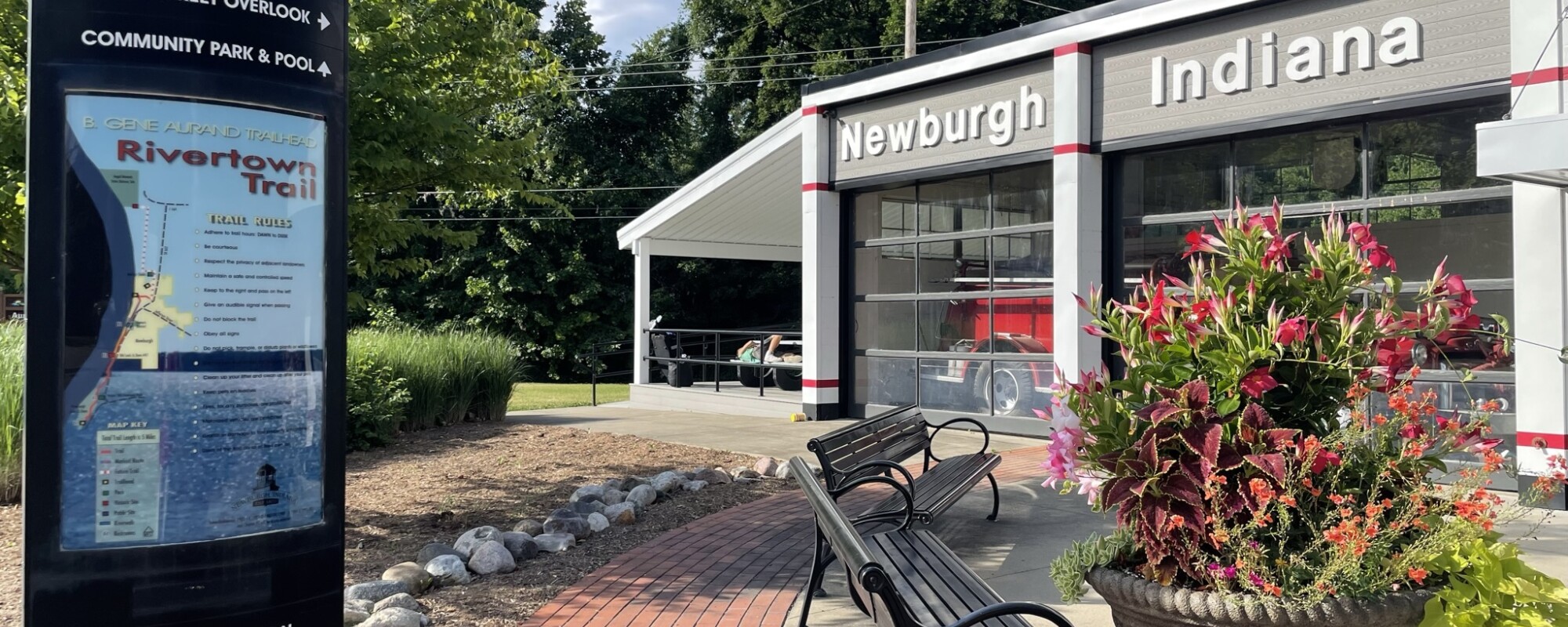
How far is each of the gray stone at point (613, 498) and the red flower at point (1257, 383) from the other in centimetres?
543

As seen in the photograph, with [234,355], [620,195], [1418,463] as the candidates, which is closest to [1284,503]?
[1418,463]

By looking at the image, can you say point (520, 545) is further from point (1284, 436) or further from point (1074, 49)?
point (1074, 49)

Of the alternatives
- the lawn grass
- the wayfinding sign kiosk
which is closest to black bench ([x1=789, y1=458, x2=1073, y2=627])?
the wayfinding sign kiosk

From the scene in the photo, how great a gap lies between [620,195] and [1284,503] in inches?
1306

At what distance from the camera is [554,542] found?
21.7 ft

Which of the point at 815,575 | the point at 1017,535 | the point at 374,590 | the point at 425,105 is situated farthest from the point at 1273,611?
the point at 425,105

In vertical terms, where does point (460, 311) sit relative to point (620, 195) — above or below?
below

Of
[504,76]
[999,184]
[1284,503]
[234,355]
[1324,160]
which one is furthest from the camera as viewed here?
[999,184]

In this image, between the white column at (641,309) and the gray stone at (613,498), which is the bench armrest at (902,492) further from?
the white column at (641,309)

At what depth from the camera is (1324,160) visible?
964cm

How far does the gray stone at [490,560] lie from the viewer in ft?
19.8

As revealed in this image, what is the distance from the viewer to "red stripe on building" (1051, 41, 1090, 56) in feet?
36.9

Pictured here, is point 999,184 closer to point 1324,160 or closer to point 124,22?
point 1324,160

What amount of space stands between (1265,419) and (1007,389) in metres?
9.38
